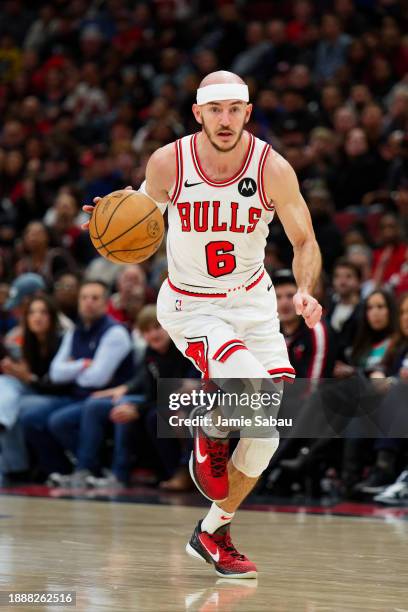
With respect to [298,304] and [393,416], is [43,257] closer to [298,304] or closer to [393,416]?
[393,416]

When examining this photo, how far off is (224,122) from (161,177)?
1.42ft

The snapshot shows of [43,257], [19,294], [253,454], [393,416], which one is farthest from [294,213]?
[43,257]

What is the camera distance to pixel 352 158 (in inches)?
529

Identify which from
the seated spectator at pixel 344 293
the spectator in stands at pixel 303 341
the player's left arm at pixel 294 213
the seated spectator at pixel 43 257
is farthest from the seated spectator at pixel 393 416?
the seated spectator at pixel 43 257

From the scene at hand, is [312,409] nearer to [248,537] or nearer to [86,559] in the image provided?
[248,537]

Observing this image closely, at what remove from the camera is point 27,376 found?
11391 millimetres

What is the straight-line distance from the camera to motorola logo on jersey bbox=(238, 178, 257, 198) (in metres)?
5.82

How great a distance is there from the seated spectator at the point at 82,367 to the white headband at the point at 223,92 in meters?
5.31

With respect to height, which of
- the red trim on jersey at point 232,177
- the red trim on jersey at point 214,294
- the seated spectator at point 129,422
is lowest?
the seated spectator at point 129,422

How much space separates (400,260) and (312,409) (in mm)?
2804

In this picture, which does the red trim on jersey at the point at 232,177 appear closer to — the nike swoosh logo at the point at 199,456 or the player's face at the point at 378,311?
the nike swoosh logo at the point at 199,456

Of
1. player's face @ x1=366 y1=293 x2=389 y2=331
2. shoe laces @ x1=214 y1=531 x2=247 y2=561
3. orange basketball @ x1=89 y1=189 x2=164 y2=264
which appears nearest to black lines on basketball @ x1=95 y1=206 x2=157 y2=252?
orange basketball @ x1=89 y1=189 x2=164 y2=264

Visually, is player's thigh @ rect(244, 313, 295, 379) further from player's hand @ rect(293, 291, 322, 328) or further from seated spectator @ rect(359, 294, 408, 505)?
seated spectator @ rect(359, 294, 408, 505)

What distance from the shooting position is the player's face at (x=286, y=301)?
31.9 ft
